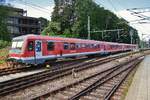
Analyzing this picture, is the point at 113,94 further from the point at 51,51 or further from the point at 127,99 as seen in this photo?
the point at 51,51

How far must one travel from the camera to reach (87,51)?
39875mm

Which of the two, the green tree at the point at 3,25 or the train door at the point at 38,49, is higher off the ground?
the green tree at the point at 3,25

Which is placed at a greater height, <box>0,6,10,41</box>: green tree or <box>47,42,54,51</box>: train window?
<box>0,6,10,41</box>: green tree

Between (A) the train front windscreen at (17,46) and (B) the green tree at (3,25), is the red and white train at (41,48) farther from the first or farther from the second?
(B) the green tree at (3,25)

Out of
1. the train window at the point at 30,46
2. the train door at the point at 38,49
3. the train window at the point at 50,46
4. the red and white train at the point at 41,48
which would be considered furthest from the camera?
the train window at the point at 50,46

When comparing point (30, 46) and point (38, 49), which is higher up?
point (30, 46)

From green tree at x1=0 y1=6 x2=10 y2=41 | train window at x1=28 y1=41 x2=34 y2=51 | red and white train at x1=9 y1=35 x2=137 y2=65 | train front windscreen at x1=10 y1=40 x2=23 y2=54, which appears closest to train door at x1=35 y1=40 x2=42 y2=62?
red and white train at x1=9 y1=35 x2=137 y2=65

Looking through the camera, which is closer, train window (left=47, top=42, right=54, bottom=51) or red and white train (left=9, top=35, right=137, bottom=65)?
red and white train (left=9, top=35, right=137, bottom=65)

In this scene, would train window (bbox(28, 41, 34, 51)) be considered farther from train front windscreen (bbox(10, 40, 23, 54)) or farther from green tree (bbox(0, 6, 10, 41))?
green tree (bbox(0, 6, 10, 41))

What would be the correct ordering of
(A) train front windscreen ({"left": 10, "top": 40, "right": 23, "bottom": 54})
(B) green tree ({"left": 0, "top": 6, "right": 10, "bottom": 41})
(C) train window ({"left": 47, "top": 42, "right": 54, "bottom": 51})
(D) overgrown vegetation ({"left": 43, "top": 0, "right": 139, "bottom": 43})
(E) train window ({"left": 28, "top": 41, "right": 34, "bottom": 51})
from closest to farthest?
(E) train window ({"left": 28, "top": 41, "right": 34, "bottom": 51})
(A) train front windscreen ({"left": 10, "top": 40, "right": 23, "bottom": 54})
(C) train window ({"left": 47, "top": 42, "right": 54, "bottom": 51})
(B) green tree ({"left": 0, "top": 6, "right": 10, "bottom": 41})
(D) overgrown vegetation ({"left": 43, "top": 0, "right": 139, "bottom": 43})

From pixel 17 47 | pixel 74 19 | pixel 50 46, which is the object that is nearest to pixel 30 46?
pixel 17 47

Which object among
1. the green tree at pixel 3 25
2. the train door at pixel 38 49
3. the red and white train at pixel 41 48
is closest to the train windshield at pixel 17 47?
the red and white train at pixel 41 48

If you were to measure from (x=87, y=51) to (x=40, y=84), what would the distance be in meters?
22.4

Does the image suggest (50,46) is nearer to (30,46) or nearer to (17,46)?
(30,46)
